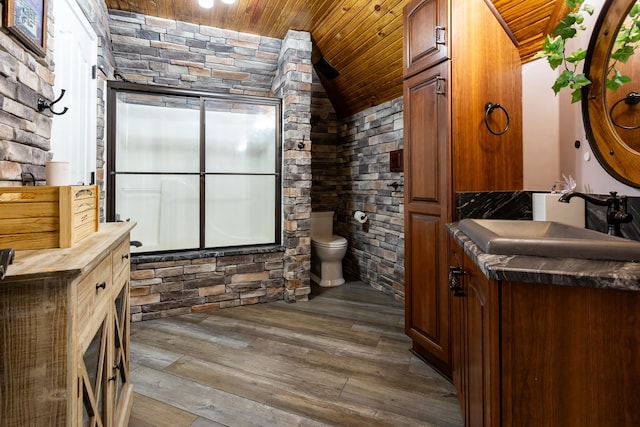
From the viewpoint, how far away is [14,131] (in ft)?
4.03

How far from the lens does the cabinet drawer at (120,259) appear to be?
118cm

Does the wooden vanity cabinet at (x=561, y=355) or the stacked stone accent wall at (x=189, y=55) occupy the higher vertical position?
the stacked stone accent wall at (x=189, y=55)

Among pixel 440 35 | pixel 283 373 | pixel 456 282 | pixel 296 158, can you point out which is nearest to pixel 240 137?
pixel 296 158

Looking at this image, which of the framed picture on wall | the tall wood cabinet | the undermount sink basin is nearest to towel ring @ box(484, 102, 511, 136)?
the tall wood cabinet

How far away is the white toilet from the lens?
3533 millimetres

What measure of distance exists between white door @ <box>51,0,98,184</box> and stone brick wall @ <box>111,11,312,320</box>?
62cm

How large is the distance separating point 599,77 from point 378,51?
181 cm

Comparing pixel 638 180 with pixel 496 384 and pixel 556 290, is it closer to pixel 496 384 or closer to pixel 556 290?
pixel 556 290

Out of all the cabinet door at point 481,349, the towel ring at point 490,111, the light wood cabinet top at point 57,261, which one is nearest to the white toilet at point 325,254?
the towel ring at point 490,111

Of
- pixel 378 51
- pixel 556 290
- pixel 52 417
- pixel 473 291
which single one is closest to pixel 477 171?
pixel 473 291

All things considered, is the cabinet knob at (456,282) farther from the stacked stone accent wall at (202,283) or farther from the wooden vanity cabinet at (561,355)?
the stacked stone accent wall at (202,283)

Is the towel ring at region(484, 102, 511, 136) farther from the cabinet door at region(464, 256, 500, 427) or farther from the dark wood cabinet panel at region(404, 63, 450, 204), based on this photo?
the cabinet door at region(464, 256, 500, 427)

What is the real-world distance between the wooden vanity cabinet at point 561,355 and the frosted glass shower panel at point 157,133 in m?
2.85

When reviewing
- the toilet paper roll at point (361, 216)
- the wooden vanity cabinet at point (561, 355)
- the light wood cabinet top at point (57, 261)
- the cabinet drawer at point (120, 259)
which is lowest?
the wooden vanity cabinet at point (561, 355)
